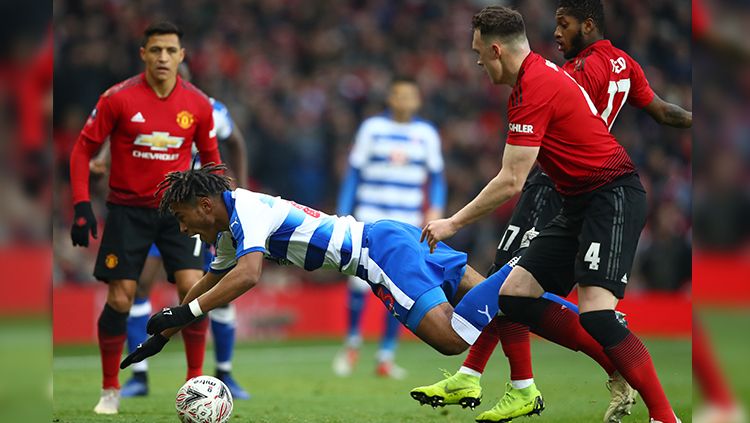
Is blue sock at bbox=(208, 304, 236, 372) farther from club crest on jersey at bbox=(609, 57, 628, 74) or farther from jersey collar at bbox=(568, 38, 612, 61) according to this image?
club crest on jersey at bbox=(609, 57, 628, 74)

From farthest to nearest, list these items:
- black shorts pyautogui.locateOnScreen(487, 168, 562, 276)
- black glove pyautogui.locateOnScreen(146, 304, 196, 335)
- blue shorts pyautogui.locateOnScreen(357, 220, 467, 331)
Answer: black shorts pyautogui.locateOnScreen(487, 168, 562, 276)
blue shorts pyautogui.locateOnScreen(357, 220, 467, 331)
black glove pyautogui.locateOnScreen(146, 304, 196, 335)

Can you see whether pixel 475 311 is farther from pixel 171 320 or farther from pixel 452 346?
pixel 171 320

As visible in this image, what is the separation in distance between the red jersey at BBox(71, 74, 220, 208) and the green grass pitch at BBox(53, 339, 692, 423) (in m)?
1.54

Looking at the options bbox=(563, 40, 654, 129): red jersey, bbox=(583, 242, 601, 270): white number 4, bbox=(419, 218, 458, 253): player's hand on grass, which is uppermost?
bbox=(563, 40, 654, 129): red jersey

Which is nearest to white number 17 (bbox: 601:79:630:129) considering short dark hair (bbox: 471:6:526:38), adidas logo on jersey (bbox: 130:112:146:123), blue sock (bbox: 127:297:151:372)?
short dark hair (bbox: 471:6:526:38)

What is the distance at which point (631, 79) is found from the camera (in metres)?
5.49

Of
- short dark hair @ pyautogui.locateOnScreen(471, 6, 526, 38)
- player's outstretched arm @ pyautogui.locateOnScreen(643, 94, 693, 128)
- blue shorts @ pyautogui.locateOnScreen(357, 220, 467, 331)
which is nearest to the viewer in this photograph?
short dark hair @ pyautogui.locateOnScreen(471, 6, 526, 38)

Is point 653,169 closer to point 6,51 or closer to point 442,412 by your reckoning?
point 442,412

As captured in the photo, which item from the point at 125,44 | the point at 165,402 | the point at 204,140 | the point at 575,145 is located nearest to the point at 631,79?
the point at 575,145

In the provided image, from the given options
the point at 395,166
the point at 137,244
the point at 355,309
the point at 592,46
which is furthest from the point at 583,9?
the point at 355,309

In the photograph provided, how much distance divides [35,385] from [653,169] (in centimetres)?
1378

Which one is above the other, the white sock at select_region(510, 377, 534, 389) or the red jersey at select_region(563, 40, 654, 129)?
the red jersey at select_region(563, 40, 654, 129)

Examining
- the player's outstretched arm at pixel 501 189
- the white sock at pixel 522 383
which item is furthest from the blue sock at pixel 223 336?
the player's outstretched arm at pixel 501 189

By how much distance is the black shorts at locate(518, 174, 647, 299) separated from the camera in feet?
15.5
